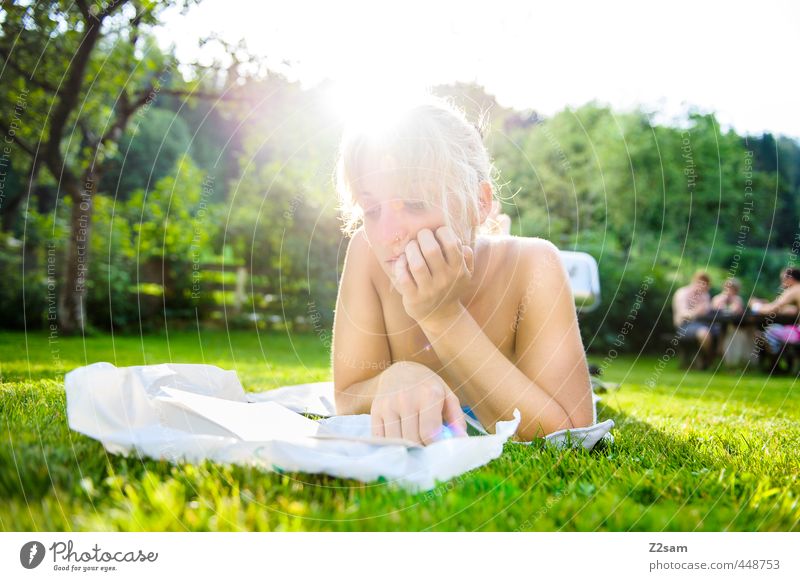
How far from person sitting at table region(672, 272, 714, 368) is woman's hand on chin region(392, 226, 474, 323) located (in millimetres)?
7654

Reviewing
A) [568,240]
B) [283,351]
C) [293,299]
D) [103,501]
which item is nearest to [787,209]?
[568,240]

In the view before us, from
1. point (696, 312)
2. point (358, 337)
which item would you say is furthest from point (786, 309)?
point (358, 337)

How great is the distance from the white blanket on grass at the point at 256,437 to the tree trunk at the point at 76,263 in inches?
218

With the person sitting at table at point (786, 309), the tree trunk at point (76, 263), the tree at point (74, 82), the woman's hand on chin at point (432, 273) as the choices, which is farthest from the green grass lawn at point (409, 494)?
the person sitting at table at point (786, 309)

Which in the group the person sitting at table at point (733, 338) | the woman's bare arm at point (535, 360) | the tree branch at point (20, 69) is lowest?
the person sitting at table at point (733, 338)

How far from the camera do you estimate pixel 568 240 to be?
1238cm

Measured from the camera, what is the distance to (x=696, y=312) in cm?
882

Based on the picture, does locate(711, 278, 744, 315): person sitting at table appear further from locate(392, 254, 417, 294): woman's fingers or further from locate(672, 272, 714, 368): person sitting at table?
locate(392, 254, 417, 294): woman's fingers

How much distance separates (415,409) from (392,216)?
549 mm

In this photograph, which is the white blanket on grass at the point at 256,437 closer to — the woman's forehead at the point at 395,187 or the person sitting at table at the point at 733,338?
the woman's forehead at the point at 395,187

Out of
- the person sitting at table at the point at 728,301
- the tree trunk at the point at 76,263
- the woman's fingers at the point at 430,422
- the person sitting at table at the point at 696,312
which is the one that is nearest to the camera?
the woman's fingers at the point at 430,422

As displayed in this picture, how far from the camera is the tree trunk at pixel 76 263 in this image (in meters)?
7.22

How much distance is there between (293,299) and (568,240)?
232 inches

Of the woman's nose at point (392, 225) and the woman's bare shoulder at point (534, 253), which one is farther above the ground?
the woman's nose at point (392, 225)
